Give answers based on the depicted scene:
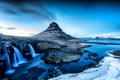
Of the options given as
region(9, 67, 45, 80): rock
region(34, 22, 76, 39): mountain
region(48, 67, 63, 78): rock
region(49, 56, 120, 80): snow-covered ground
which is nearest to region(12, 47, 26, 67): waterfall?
region(9, 67, 45, 80): rock

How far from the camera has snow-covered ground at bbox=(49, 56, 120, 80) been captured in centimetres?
309

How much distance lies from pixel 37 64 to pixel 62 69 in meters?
0.64

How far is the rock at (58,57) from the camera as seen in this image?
3.73 metres

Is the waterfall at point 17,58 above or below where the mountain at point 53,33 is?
below

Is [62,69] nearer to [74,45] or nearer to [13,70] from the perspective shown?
[74,45]

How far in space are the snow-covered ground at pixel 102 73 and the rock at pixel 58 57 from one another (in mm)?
495

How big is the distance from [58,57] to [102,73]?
42.3 inches

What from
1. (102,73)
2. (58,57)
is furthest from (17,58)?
(102,73)

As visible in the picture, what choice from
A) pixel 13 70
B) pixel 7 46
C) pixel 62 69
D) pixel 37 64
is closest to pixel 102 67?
pixel 62 69

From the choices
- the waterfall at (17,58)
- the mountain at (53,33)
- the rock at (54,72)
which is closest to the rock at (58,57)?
the rock at (54,72)

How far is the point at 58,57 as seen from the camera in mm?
3799

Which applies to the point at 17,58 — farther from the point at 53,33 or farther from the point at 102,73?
the point at 102,73

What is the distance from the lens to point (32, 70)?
3.78 meters

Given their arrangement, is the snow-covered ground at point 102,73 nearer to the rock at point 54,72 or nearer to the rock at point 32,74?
the rock at point 54,72
